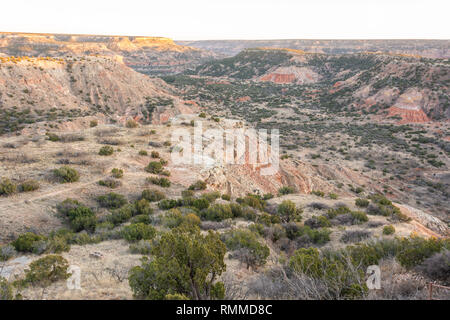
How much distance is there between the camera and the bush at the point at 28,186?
11796mm

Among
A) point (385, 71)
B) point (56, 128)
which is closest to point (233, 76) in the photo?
point (385, 71)

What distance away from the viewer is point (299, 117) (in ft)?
182

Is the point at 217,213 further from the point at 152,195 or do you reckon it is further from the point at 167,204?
the point at 152,195

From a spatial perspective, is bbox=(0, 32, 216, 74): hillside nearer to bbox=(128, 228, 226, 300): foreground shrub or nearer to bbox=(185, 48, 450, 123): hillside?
bbox=(185, 48, 450, 123): hillside

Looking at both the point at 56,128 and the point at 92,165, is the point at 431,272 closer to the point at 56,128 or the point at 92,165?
the point at 92,165

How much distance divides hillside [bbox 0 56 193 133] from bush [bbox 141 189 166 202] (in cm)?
2490

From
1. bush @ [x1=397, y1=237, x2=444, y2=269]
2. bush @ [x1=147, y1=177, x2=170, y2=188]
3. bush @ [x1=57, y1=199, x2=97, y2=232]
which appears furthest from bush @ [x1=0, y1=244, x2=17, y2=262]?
bush @ [x1=397, y1=237, x2=444, y2=269]

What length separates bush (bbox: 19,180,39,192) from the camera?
11.8 m

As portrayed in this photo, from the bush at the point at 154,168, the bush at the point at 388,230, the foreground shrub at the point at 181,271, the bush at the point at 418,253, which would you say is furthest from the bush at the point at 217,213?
the bush at the point at 418,253

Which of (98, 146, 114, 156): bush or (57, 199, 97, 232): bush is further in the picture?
(98, 146, 114, 156): bush

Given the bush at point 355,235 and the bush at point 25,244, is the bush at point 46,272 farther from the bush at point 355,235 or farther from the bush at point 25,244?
the bush at point 355,235

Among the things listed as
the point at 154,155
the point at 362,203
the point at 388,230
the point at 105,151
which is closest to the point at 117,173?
the point at 105,151

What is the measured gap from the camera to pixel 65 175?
43.3ft

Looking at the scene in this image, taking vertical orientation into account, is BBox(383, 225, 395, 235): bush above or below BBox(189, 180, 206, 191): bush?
below
